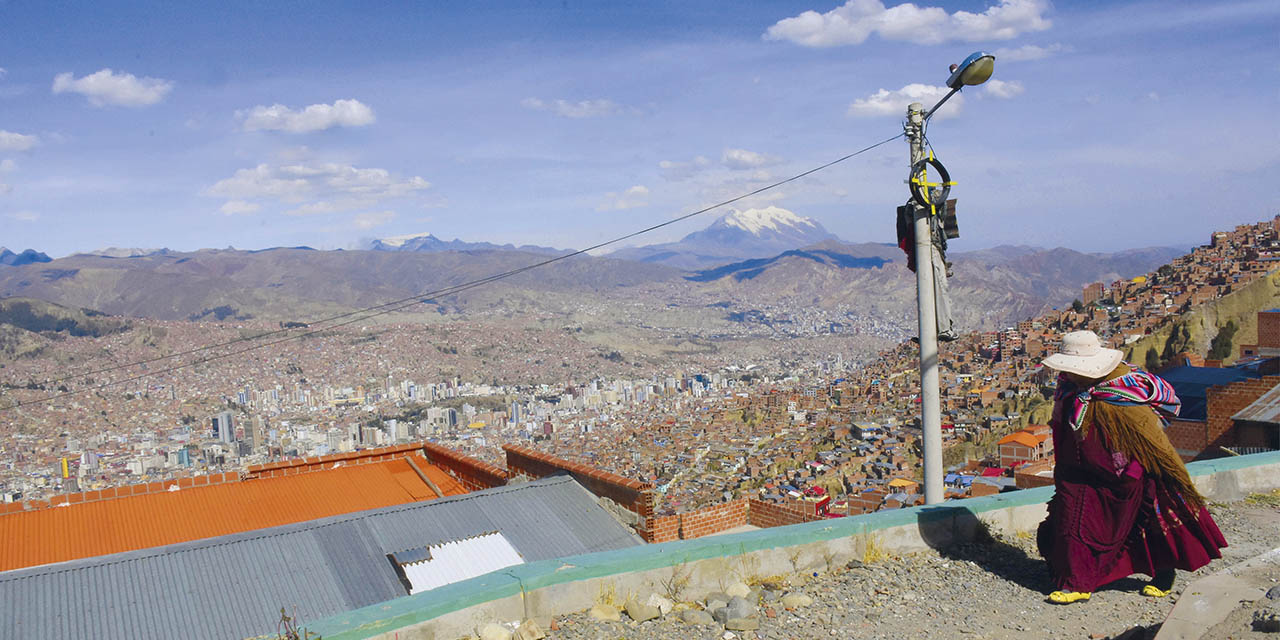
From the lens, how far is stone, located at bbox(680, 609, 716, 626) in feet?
11.4

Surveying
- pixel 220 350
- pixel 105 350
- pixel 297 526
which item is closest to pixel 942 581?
pixel 297 526

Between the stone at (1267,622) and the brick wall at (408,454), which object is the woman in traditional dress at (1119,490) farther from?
the brick wall at (408,454)

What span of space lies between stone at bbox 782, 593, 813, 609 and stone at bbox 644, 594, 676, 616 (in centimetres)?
50

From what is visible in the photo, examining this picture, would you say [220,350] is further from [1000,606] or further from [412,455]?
[1000,606]

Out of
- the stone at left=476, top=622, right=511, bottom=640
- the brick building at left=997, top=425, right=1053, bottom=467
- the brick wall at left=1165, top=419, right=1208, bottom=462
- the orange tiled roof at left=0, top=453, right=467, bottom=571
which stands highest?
the stone at left=476, top=622, right=511, bottom=640

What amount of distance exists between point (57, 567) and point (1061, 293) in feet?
587

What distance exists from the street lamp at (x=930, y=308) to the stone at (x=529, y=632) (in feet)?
9.54

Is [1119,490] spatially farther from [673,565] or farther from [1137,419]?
[673,565]

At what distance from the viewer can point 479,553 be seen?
7.00 m

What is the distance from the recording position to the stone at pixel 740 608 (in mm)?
3543

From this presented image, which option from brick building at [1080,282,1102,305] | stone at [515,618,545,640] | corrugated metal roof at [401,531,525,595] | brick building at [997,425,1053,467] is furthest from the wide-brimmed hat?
brick building at [1080,282,1102,305]

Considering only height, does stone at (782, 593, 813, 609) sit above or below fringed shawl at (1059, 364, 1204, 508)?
below

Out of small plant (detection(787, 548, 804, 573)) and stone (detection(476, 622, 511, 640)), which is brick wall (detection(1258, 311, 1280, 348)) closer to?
small plant (detection(787, 548, 804, 573))

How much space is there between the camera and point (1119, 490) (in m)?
3.71
